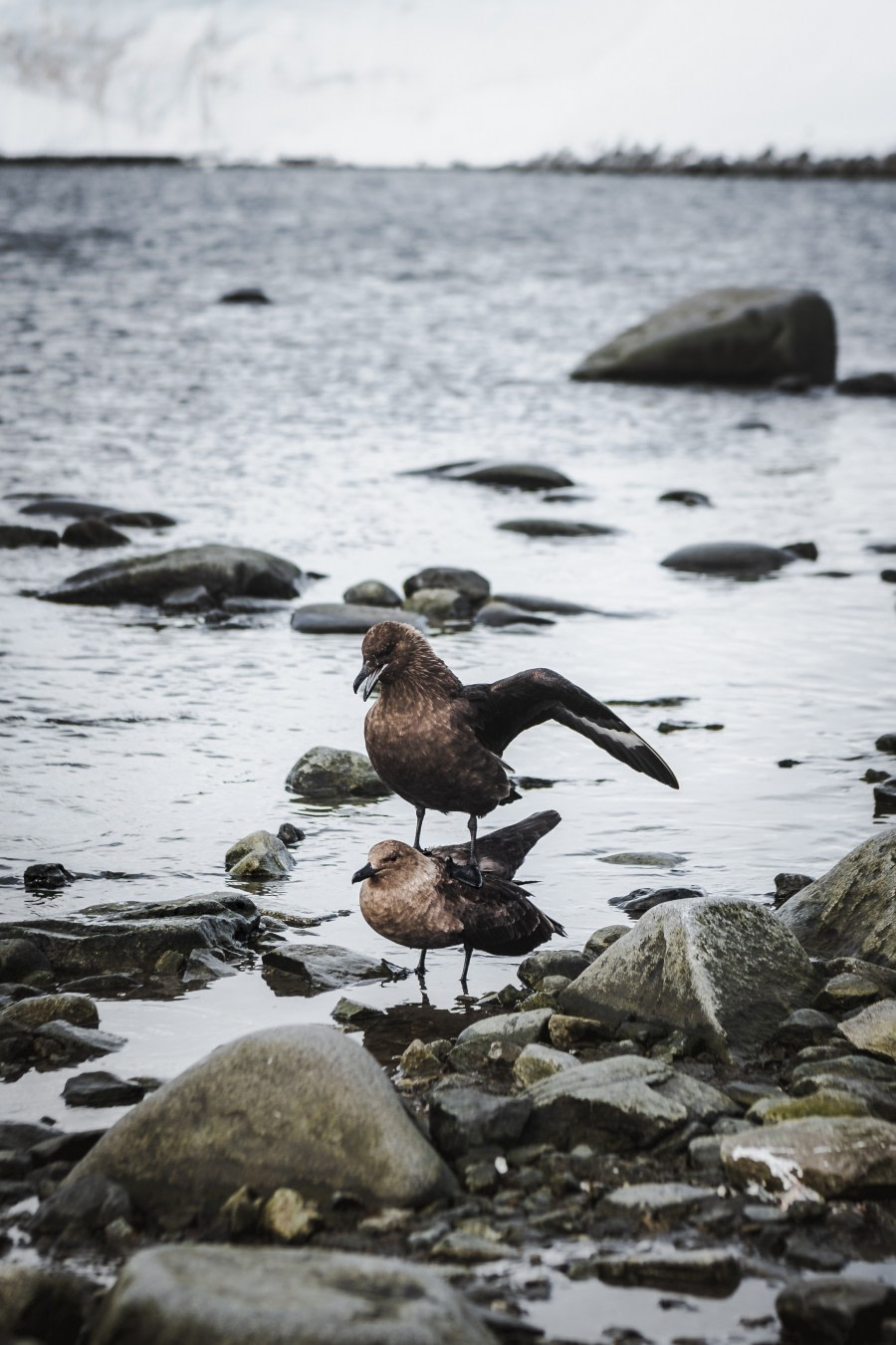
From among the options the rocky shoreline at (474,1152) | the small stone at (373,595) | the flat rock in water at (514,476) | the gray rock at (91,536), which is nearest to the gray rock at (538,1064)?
the rocky shoreline at (474,1152)

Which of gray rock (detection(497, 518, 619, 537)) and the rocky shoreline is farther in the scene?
gray rock (detection(497, 518, 619, 537))

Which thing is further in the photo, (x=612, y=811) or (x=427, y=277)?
(x=427, y=277)

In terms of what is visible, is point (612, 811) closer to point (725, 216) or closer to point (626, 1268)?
point (626, 1268)

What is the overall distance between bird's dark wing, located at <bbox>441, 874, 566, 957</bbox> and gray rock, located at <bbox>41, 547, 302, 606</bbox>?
5609mm

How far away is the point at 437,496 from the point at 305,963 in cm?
995

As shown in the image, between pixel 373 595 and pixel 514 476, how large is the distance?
17.2ft

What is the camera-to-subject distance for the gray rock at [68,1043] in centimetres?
468

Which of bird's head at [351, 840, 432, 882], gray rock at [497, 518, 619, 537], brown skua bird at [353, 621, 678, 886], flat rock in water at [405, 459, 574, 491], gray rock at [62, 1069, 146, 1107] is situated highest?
flat rock in water at [405, 459, 574, 491]

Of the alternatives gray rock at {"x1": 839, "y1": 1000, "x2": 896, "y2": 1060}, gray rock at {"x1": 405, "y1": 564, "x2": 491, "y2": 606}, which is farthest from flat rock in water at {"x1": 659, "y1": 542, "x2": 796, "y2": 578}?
gray rock at {"x1": 839, "y1": 1000, "x2": 896, "y2": 1060}

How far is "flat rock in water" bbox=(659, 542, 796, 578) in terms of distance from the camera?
1223 cm

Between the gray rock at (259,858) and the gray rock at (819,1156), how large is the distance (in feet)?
8.62

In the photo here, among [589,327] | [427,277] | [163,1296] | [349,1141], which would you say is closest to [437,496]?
[349,1141]

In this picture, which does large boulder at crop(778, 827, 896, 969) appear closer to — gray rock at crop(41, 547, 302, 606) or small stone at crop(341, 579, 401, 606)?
small stone at crop(341, 579, 401, 606)

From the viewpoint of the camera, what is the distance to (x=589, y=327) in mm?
30344
